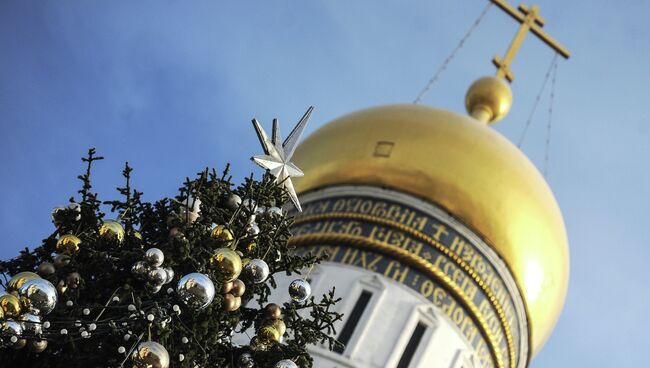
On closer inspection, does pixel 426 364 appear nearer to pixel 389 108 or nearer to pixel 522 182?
pixel 522 182

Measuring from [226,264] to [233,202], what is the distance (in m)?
0.78

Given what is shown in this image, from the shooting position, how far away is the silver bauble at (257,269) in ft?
16.3

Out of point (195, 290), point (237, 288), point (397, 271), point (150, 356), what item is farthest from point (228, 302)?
point (397, 271)

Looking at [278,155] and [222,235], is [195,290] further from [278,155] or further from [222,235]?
[278,155]

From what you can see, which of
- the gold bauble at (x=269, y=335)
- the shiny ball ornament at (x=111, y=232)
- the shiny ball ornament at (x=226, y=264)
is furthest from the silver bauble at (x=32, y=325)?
the gold bauble at (x=269, y=335)

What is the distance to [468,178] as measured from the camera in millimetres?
13695

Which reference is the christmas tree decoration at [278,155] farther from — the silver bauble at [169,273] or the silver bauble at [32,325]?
the silver bauble at [32,325]

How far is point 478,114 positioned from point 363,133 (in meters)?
3.32

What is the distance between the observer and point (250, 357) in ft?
16.7

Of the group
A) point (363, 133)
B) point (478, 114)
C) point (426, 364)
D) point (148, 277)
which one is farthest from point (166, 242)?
point (478, 114)

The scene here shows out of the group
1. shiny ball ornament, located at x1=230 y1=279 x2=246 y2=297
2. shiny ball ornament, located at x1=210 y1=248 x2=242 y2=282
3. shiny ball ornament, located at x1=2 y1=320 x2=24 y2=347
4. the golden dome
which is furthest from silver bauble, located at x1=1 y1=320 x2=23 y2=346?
the golden dome

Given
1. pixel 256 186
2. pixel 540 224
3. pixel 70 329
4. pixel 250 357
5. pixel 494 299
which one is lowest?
pixel 70 329

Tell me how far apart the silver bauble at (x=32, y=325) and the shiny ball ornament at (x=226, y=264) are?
806 mm

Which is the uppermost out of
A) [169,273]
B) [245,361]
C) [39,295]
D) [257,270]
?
[257,270]
